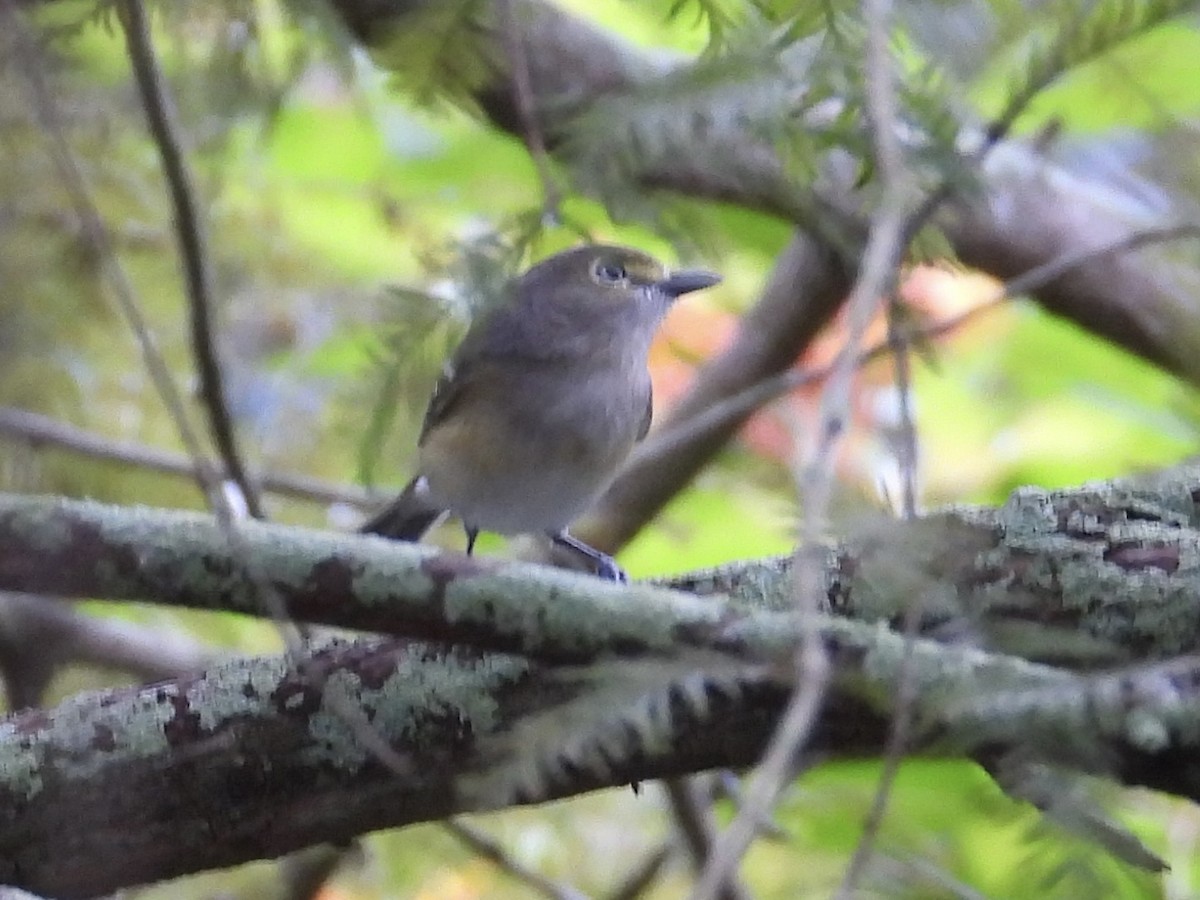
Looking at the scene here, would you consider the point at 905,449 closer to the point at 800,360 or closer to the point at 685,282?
the point at 685,282

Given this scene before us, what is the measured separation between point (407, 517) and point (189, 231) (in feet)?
4.00

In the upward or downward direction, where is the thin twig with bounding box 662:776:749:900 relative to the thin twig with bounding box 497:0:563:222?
downward

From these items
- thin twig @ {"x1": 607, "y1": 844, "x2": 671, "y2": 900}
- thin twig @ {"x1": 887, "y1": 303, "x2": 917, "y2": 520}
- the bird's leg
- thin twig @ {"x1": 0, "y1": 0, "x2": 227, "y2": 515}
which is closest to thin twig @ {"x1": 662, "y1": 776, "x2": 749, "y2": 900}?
thin twig @ {"x1": 607, "y1": 844, "x2": 671, "y2": 900}

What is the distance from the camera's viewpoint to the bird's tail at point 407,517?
2.83 m

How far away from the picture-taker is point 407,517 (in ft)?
9.56

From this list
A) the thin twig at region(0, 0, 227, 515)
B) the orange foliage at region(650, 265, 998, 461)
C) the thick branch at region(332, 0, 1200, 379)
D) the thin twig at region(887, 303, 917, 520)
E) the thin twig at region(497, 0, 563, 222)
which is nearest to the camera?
the thin twig at region(887, 303, 917, 520)

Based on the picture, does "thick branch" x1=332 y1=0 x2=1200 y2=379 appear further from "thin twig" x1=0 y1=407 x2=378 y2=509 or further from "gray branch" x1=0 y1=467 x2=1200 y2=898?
"thin twig" x1=0 y1=407 x2=378 y2=509

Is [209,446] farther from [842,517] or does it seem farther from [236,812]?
[842,517]

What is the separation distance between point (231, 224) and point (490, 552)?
3.07ft

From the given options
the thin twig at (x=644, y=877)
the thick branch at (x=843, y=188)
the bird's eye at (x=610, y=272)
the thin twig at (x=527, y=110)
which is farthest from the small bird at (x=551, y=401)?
the thin twig at (x=527, y=110)

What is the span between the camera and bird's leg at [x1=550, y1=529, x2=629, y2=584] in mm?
2472

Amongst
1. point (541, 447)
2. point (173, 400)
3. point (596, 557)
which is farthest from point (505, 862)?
point (173, 400)

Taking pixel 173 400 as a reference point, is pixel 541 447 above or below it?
below

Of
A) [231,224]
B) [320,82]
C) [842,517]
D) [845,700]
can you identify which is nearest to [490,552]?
[231,224]
